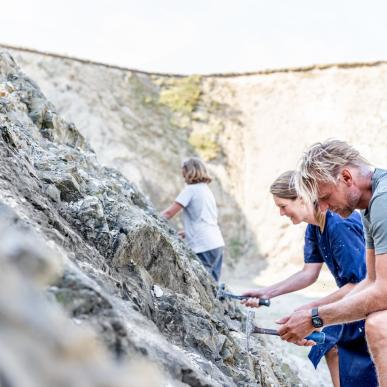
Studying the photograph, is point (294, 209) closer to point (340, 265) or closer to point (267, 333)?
point (340, 265)

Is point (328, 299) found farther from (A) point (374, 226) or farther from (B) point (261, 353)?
(A) point (374, 226)

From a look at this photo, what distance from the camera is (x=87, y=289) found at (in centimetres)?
125

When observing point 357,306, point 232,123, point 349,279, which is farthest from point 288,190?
point 232,123

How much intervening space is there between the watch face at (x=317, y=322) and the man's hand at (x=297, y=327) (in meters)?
0.02

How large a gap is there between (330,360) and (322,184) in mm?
1463

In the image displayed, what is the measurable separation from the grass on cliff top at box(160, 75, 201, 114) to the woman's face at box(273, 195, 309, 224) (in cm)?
1125

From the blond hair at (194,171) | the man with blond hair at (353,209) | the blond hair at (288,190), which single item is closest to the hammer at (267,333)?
the man with blond hair at (353,209)

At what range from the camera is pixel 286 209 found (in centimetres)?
309

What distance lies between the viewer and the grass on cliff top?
14.1 meters

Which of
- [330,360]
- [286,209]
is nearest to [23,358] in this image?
[286,209]

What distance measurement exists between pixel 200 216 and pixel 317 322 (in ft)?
8.06

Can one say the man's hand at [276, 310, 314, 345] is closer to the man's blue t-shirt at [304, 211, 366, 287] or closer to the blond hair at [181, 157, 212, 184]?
the man's blue t-shirt at [304, 211, 366, 287]

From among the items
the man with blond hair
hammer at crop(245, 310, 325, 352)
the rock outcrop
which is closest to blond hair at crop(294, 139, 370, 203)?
the man with blond hair

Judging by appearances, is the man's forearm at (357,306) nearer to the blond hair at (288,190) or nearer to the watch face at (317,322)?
the watch face at (317,322)
